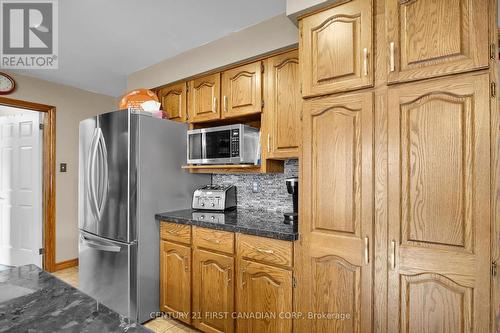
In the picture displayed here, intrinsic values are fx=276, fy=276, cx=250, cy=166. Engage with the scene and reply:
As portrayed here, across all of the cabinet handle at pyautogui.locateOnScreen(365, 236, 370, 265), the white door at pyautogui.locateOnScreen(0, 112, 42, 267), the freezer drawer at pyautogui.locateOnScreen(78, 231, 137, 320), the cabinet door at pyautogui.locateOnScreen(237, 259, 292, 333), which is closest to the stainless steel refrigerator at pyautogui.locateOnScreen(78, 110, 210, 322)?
the freezer drawer at pyautogui.locateOnScreen(78, 231, 137, 320)

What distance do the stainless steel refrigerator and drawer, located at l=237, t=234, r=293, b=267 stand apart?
3.09 ft

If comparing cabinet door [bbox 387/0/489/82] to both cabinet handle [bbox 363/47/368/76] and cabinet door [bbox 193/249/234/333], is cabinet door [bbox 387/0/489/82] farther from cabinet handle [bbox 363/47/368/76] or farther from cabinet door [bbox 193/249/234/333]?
cabinet door [bbox 193/249/234/333]

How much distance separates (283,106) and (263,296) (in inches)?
53.5

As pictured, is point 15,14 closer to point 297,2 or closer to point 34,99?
point 34,99

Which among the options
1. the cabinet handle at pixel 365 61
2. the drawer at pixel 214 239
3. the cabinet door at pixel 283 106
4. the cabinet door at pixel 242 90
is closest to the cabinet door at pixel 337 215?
the cabinet handle at pixel 365 61

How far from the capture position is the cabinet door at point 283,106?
207 centimetres

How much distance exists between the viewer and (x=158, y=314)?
2420 mm

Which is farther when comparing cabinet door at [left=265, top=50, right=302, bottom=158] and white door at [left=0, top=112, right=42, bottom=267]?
white door at [left=0, top=112, right=42, bottom=267]

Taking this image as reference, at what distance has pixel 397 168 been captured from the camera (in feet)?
4.48

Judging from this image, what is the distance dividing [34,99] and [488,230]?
4426 mm

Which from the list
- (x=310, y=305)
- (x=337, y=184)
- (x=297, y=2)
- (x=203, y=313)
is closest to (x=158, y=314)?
(x=203, y=313)

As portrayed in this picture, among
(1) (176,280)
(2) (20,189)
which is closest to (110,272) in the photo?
(1) (176,280)

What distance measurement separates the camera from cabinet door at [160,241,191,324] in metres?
2.21

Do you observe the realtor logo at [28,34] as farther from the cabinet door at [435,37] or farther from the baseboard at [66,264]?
the baseboard at [66,264]
